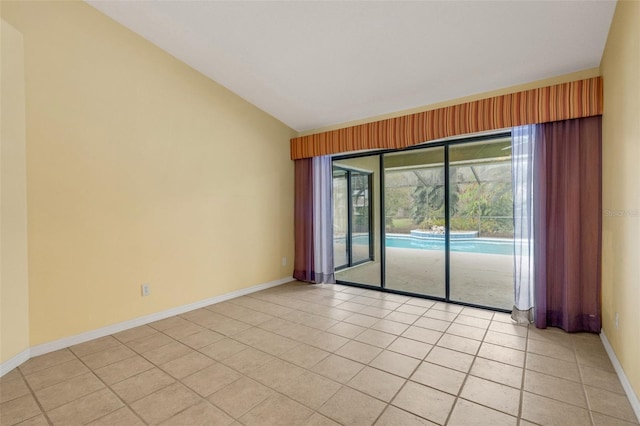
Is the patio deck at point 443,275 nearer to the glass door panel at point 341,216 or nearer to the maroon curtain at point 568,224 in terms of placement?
the glass door panel at point 341,216

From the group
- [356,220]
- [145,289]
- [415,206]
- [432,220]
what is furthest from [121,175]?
[432,220]

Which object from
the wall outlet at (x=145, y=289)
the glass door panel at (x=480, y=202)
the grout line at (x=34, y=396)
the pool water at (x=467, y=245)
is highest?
the glass door panel at (x=480, y=202)

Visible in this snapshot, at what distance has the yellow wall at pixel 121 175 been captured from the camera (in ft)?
8.45

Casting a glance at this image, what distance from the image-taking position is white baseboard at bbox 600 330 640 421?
175 centimetres

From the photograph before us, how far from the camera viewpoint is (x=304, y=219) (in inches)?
194

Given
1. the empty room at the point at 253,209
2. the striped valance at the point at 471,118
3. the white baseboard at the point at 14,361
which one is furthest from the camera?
the striped valance at the point at 471,118

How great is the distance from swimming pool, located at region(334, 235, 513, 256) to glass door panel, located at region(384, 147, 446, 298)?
32 mm

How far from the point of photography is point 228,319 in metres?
3.36

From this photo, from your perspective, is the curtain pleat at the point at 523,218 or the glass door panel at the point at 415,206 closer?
the curtain pleat at the point at 523,218

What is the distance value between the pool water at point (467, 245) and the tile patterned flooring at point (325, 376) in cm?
157

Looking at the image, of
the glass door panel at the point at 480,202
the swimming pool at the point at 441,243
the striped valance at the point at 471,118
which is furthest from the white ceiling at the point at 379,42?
the swimming pool at the point at 441,243

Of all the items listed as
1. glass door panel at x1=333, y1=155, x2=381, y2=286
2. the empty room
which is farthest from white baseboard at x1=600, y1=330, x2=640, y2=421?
glass door panel at x1=333, y1=155, x2=381, y2=286

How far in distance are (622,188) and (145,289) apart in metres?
4.32

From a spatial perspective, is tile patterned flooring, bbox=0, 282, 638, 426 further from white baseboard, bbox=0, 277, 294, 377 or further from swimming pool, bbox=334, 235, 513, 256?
swimming pool, bbox=334, 235, 513, 256
